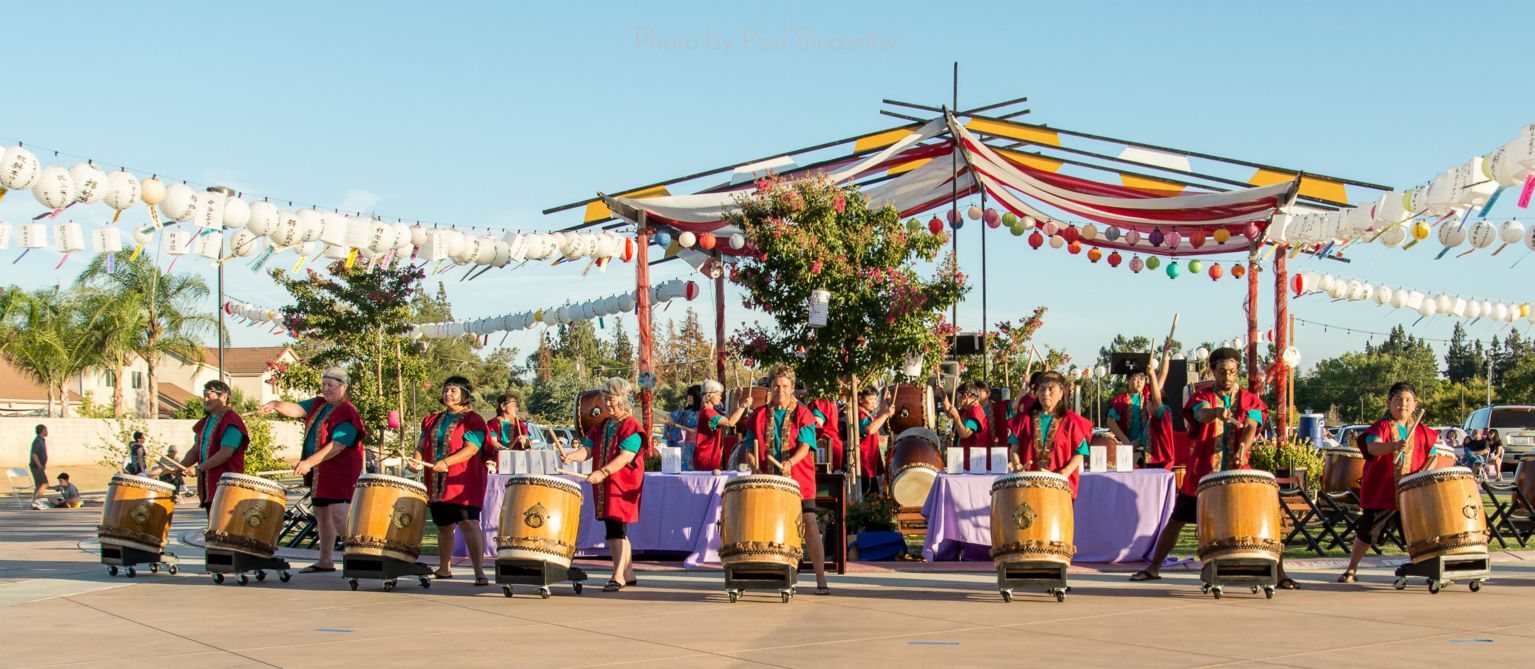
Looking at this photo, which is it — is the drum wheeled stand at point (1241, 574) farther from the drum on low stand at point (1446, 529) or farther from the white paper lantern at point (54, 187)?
the white paper lantern at point (54, 187)

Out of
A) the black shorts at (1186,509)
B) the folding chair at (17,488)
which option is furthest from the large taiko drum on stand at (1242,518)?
the folding chair at (17,488)

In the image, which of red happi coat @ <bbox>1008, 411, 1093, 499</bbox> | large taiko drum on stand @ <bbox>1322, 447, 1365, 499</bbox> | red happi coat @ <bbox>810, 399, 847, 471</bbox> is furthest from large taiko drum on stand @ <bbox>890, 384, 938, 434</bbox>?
red happi coat @ <bbox>1008, 411, 1093, 499</bbox>

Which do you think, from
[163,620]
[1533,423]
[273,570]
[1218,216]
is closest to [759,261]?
[1218,216]

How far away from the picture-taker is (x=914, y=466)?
11680mm

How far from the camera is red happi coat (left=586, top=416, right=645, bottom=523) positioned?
9.27m

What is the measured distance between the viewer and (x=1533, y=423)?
28.6m

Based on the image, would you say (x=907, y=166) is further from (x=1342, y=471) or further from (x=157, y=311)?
(x=157, y=311)

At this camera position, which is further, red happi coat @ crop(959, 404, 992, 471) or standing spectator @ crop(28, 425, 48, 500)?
standing spectator @ crop(28, 425, 48, 500)

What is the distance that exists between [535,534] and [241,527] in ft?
6.99

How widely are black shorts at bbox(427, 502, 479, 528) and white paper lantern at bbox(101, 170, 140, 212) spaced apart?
4.03m

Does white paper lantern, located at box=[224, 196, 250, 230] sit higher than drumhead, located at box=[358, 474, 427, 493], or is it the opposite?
white paper lantern, located at box=[224, 196, 250, 230]

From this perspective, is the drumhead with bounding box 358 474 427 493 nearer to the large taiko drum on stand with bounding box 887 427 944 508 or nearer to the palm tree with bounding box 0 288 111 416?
the large taiko drum on stand with bounding box 887 427 944 508

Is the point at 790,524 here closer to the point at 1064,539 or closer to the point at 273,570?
the point at 1064,539

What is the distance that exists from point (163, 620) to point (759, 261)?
8511mm
